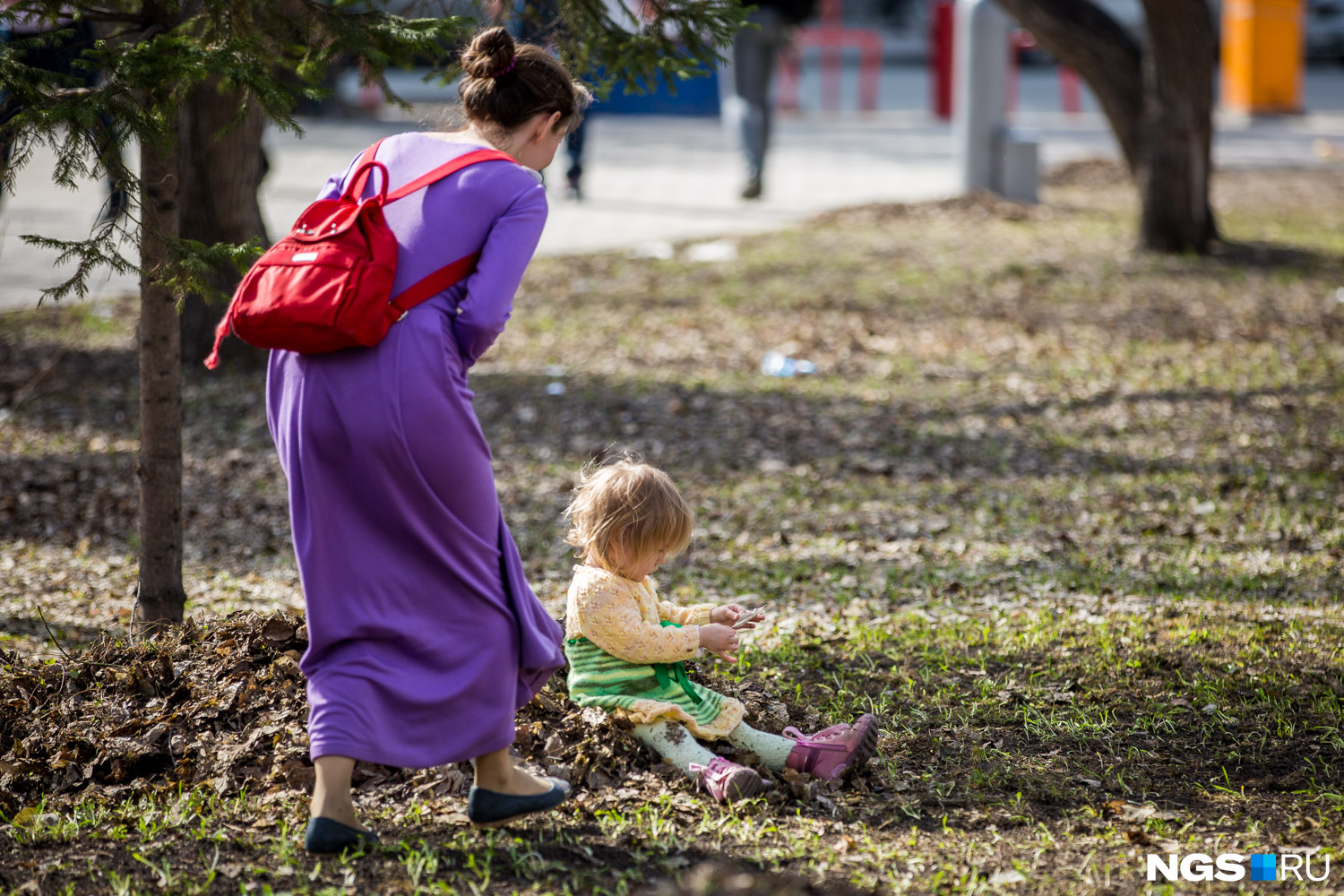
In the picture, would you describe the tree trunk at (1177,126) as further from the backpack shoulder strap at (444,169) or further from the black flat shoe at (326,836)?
the black flat shoe at (326,836)

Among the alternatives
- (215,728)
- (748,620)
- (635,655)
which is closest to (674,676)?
(635,655)

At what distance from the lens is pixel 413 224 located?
2791mm

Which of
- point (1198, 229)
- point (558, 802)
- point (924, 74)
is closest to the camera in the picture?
point (558, 802)

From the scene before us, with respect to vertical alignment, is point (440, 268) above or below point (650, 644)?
above

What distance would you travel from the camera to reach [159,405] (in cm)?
386

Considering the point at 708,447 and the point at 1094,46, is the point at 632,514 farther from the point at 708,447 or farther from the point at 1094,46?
the point at 1094,46

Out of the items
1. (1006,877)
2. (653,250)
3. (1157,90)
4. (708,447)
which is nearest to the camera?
(1006,877)

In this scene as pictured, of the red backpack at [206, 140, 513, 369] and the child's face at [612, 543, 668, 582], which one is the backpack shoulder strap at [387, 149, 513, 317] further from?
the child's face at [612, 543, 668, 582]

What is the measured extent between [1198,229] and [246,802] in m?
9.28

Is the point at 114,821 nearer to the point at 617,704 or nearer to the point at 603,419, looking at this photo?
the point at 617,704

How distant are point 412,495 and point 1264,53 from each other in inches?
857

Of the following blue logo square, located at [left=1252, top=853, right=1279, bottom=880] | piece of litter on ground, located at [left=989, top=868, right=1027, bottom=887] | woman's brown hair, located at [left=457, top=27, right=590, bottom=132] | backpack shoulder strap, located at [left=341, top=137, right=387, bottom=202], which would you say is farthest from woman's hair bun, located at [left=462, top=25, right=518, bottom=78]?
blue logo square, located at [left=1252, top=853, right=1279, bottom=880]

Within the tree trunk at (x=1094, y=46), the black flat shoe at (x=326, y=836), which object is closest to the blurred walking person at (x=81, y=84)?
the black flat shoe at (x=326, y=836)

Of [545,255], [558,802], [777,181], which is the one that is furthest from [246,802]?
[777,181]
